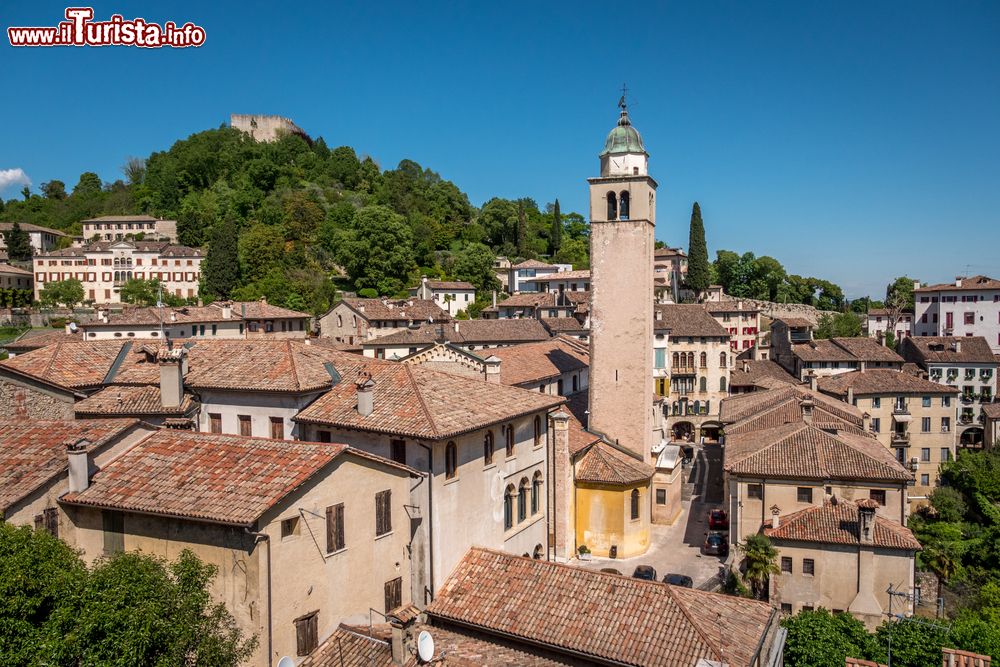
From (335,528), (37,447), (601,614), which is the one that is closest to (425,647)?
(335,528)

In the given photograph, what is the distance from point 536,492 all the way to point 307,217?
292 feet

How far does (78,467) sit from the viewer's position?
18641 mm

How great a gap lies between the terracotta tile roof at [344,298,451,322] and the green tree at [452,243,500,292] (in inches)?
893

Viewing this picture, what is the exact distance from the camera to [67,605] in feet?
42.8

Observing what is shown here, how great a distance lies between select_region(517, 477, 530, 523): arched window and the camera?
28297mm

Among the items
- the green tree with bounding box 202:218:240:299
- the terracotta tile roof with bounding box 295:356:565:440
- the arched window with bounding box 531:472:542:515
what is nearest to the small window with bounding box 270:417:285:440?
the terracotta tile roof with bounding box 295:356:565:440

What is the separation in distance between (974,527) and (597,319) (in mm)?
30827

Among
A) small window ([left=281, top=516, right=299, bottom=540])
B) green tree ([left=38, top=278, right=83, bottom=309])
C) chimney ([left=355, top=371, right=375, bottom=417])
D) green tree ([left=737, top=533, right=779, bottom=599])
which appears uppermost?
green tree ([left=38, top=278, right=83, bottom=309])

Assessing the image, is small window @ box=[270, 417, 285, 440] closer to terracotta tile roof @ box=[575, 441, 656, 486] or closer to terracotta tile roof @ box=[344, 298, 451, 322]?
terracotta tile roof @ box=[575, 441, 656, 486]

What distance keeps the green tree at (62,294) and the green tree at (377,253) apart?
112ft

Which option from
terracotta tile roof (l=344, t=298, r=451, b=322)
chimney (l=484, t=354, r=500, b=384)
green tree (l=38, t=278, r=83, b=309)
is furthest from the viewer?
green tree (l=38, t=278, r=83, b=309)

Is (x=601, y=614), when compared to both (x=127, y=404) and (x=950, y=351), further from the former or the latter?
Answer: (x=950, y=351)

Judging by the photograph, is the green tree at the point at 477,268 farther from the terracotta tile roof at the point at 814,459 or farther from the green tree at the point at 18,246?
the terracotta tile roof at the point at 814,459

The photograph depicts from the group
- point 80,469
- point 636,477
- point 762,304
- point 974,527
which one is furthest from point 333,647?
point 762,304
